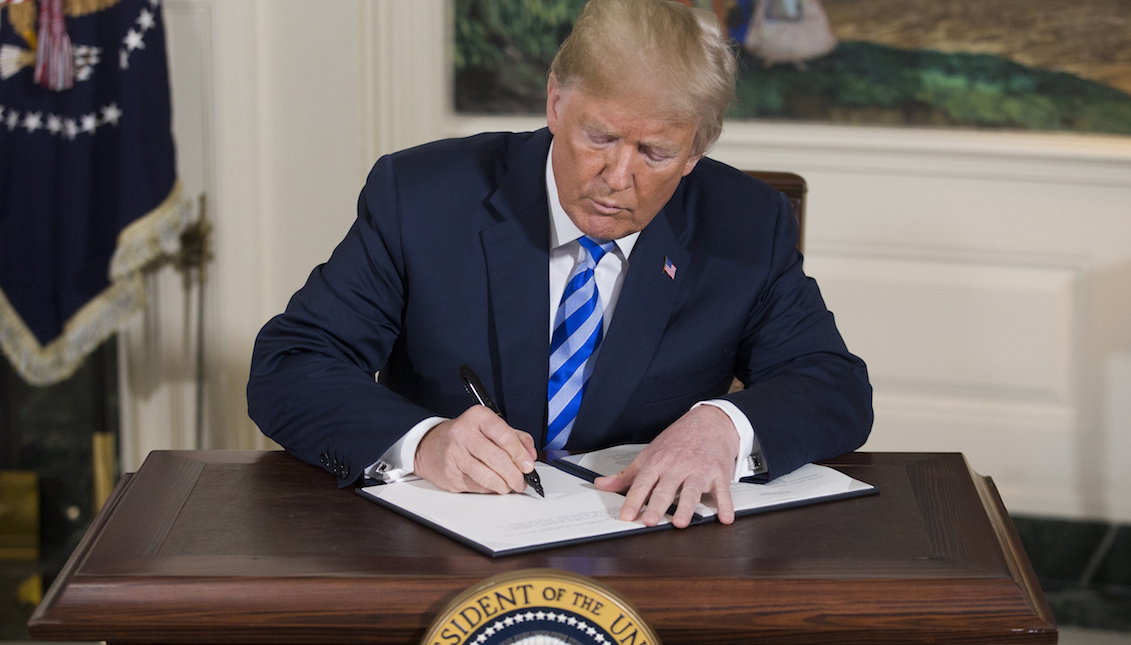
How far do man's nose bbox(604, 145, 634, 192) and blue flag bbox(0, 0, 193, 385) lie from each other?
7.89ft

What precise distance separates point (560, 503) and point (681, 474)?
0.17 meters

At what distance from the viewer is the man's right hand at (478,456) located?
72.5 inches

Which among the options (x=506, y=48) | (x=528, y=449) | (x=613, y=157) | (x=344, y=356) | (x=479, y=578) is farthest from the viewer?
(x=506, y=48)

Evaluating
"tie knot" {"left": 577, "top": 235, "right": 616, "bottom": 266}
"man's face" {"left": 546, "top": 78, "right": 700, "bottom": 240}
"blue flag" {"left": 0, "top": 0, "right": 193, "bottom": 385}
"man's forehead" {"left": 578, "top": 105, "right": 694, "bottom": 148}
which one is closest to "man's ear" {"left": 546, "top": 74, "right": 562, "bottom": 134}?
"man's face" {"left": 546, "top": 78, "right": 700, "bottom": 240}

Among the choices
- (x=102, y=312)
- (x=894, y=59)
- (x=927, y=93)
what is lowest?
(x=102, y=312)

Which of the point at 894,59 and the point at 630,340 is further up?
the point at 894,59

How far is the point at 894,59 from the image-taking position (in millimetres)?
4566

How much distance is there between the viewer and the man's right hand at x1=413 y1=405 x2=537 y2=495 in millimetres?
1841

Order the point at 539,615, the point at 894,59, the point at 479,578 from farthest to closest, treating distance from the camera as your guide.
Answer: the point at 894,59 < the point at 479,578 < the point at 539,615

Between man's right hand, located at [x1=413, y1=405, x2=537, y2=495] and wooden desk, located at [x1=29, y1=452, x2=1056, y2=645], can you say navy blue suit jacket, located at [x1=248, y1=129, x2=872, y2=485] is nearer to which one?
man's right hand, located at [x1=413, y1=405, x2=537, y2=495]

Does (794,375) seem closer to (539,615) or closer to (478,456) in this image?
(478,456)

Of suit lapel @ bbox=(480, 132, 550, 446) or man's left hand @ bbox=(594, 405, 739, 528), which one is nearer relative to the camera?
man's left hand @ bbox=(594, 405, 739, 528)

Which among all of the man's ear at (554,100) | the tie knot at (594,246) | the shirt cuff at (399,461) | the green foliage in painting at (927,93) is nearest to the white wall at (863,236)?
the green foliage in painting at (927,93)

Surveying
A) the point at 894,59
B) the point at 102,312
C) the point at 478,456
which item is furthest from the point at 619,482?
the point at 894,59
